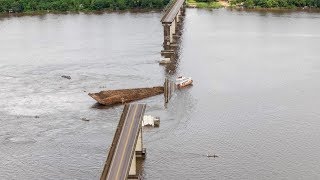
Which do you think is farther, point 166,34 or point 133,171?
point 166,34

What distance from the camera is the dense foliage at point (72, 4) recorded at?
10550 centimetres

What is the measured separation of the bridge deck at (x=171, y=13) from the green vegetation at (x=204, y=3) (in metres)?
13.4

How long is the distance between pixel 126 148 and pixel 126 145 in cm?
47

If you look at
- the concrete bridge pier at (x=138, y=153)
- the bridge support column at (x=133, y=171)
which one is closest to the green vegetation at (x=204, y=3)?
the concrete bridge pier at (x=138, y=153)

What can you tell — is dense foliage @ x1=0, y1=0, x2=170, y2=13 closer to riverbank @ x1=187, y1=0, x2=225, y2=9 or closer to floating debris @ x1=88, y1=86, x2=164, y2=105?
riverbank @ x1=187, y1=0, x2=225, y2=9

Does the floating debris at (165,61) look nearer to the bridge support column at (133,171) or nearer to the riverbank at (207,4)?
the bridge support column at (133,171)

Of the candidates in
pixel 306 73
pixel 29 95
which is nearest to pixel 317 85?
pixel 306 73

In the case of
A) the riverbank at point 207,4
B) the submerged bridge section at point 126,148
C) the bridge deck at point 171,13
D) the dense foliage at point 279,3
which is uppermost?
the bridge deck at point 171,13

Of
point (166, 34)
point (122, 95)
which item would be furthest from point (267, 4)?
point (122, 95)

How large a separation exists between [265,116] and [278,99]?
544 centimetres

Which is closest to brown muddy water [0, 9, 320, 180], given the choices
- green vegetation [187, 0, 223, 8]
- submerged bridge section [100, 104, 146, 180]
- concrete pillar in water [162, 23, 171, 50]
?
submerged bridge section [100, 104, 146, 180]

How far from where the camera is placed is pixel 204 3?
10994 cm

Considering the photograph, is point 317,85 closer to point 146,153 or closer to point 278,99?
point 278,99

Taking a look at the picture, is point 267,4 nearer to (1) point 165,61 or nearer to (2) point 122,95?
(1) point 165,61
